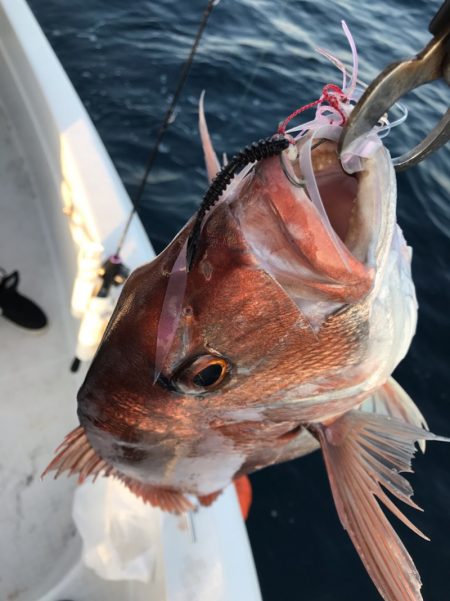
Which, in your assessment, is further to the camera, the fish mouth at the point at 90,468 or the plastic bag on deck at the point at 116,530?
the plastic bag on deck at the point at 116,530

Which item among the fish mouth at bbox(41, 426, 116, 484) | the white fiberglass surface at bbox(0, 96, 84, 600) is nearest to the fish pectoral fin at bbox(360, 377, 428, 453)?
the fish mouth at bbox(41, 426, 116, 484)

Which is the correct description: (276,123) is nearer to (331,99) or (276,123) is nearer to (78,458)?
(78,458)

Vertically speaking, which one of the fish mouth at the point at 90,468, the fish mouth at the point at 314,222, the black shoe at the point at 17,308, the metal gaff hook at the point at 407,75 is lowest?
the black shoe at the point at 17,308

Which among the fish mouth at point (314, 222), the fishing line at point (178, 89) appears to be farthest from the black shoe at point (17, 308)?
the fish mouth at point (314, 222)

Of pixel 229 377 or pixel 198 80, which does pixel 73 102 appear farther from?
pixel 198 80

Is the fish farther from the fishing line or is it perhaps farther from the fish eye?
the fishing line

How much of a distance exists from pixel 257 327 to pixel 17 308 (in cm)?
248

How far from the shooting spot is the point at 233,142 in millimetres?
5906

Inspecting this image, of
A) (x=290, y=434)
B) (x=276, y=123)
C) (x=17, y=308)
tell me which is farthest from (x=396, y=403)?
(x=276, y=123)

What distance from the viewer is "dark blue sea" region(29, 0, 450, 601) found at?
3242mm

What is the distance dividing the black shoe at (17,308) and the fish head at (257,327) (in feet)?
6.05

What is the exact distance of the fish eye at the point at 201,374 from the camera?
46.8 inches

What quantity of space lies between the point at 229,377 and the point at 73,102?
9.24ft

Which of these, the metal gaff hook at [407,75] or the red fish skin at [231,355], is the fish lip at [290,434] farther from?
the metal gaff hook at [407,75]
